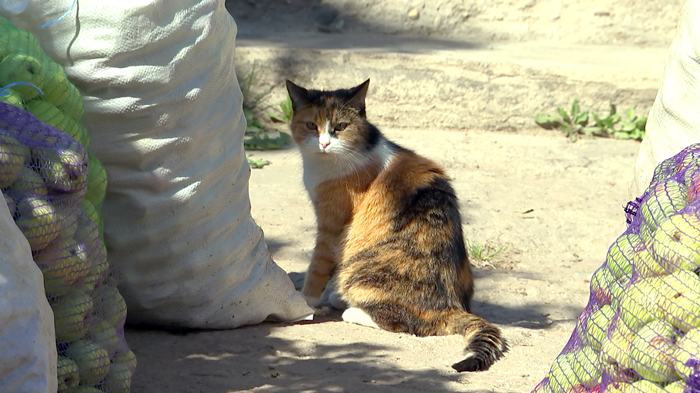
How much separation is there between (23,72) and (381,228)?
5.98 ft

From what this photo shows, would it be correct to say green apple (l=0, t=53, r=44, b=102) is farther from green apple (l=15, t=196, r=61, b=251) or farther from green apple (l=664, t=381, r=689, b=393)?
green apple (l=664, t=381, r=689, b=393)

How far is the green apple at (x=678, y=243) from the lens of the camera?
163 cm

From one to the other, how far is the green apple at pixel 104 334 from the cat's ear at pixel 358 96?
1978 millimetres

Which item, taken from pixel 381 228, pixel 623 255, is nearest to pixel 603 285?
pixel 623 255

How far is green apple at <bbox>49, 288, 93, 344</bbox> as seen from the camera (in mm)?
1939

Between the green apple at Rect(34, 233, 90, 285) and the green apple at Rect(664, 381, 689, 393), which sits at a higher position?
the green apple at Rect(664, 381, 689, 393)

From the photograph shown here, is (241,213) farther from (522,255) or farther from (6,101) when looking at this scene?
(522,255)

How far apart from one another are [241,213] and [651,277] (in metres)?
1.67

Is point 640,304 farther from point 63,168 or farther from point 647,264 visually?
point 63,168

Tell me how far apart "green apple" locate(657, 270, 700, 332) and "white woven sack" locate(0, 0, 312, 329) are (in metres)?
1.68

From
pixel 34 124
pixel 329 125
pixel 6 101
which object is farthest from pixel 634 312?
pixel 329 125

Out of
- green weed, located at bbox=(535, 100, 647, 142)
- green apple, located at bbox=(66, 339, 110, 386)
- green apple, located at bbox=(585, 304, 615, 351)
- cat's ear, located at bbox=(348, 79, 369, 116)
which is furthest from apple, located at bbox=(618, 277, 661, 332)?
green weed, located at bbox=(535, 100, 647, 142)

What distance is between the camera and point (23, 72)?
2109mm

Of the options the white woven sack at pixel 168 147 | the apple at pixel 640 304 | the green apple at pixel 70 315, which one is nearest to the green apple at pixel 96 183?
the white woven sack at pixel 168 147
